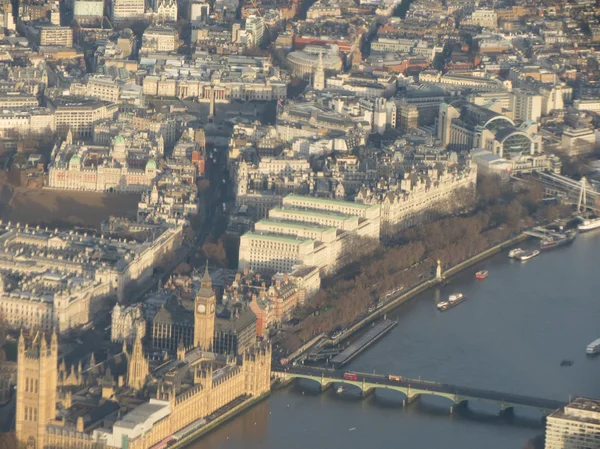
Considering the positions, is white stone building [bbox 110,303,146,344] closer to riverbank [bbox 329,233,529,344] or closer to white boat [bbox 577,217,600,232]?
riverbank [bbox 329,233,529,344]

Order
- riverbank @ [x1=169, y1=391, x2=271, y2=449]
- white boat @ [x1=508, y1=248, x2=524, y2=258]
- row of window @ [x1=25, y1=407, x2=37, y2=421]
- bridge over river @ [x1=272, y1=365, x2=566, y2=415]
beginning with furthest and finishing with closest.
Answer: white boat @ [x1=508, y1=248, x2=524, y2=258], bridge over river @ [x1=272, y1=365, x2=566, y2=415], riverbank @ [x1=169, y1=391, x2=271, y2=449], row of window @ [x1=25, y1=407, x2=37, y2=421]

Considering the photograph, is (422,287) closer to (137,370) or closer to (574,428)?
(137,370)

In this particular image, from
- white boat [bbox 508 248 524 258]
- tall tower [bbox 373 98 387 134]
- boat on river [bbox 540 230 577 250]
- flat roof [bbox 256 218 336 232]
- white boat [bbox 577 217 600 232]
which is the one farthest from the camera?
tall tower [bbox 373 98 387 134]

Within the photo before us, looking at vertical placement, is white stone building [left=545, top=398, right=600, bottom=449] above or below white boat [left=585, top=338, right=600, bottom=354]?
above

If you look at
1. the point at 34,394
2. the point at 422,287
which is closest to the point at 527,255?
the point at 422,287

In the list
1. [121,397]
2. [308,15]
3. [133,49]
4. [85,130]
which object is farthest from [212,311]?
[308,15]

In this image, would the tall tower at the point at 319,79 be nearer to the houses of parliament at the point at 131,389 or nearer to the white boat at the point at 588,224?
the white boat at the point at 588,224

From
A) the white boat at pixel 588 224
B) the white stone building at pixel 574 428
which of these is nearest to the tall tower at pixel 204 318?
the white stone building at pixel 574 428

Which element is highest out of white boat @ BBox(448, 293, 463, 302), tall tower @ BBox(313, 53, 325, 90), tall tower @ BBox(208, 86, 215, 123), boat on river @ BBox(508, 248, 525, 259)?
tall tower @ BBox(313, 53, 325, 90)

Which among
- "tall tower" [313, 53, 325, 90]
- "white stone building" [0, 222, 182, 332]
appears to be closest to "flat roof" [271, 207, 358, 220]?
"white stone building" [0, 222, 182, 332]
